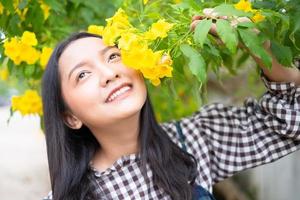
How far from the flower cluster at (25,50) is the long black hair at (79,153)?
0.09m

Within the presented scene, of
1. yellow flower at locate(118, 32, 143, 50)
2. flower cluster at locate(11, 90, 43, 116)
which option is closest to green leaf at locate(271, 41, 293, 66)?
yellow flower at locate(118, 32, 143, 50)

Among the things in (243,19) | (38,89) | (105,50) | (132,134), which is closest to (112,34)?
(105,50)

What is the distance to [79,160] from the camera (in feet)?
4.64

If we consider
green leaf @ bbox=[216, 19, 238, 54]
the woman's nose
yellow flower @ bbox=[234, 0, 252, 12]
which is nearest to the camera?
green leaf @ bbox=[216, 19, 238, 54]

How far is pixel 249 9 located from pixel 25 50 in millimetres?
693

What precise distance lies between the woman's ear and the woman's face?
37 millimetres

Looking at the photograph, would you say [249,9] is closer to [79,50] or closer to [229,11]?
[229,11]

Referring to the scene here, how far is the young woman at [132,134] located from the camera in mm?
1248

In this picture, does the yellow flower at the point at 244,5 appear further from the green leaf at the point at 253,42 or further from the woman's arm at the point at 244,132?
the woman's arm at the point at 244,132

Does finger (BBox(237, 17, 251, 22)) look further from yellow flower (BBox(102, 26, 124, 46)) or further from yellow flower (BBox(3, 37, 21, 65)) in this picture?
yellow flower (BBox(3, 37, 21, 65))

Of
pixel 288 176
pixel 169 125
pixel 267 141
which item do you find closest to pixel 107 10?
pixel 169 125

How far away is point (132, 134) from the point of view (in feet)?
4.55

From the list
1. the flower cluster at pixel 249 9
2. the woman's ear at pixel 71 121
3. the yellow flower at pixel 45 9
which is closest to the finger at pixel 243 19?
the flower cluster at pixel 249 9

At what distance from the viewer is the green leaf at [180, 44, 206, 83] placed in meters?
0.95
